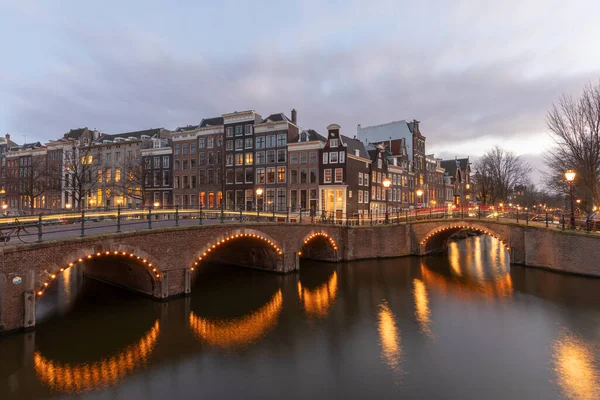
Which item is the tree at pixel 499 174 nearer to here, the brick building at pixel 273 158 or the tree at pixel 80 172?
the brick building at pixel 273 158

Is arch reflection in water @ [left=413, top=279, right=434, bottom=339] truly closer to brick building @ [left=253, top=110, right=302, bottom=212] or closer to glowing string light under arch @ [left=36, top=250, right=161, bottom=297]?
glowing string light under arch @ [left=36, top=250, right=161, bottom=297]

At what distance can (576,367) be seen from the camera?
1116cm

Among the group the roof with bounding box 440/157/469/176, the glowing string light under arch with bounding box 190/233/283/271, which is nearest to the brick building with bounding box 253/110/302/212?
the glowing string light under arch with bounding box 190/233/283/271

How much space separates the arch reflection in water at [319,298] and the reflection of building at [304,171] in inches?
832

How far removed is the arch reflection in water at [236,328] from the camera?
13.5m

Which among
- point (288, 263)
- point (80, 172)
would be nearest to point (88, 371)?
point (288, 263)

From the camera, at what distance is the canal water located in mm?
9992

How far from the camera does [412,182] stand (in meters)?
57.1

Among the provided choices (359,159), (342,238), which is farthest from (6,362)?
(359,159)

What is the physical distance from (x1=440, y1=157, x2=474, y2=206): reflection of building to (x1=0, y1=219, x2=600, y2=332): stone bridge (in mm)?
44922

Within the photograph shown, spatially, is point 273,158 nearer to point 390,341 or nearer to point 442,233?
point 442,233

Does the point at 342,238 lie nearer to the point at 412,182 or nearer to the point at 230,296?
the point at 230,296

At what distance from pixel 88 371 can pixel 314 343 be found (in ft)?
25.7

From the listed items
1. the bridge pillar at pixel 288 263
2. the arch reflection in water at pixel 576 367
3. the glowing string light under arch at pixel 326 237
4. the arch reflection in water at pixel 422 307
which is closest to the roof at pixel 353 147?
the glowing string light under arch at pixel 326 237
